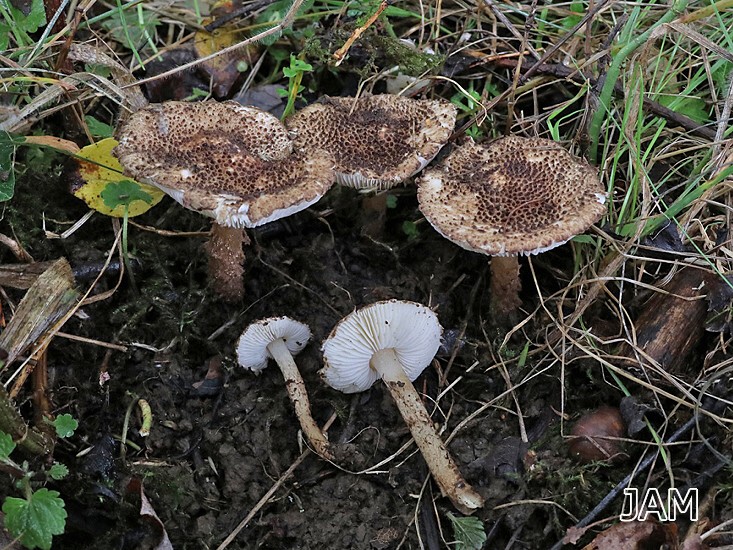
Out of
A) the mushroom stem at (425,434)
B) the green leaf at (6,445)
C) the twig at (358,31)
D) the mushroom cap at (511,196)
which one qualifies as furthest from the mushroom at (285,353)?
the twig at (358,31)

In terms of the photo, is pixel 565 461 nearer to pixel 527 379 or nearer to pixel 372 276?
pixel 527 379

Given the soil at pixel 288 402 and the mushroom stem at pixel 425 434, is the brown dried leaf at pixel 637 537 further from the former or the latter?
the mushroom stem at pixel 425 434

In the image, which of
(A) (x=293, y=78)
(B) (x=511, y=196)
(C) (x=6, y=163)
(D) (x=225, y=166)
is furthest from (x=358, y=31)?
(C) (x=6, y=163)

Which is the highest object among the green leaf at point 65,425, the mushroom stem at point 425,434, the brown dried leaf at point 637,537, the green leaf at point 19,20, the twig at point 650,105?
the green leaf at point 19,20

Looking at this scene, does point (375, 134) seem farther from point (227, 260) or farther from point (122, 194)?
point (122, 194)

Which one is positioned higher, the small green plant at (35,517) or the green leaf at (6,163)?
the green leaf at (6,163)

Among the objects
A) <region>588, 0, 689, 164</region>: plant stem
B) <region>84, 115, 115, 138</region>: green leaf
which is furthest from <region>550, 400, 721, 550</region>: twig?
<region>84, 115, 115, 138</region>: green leaf

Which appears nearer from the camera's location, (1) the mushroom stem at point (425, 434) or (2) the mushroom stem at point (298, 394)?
(1) the mushroom stem at point (425, 434)
